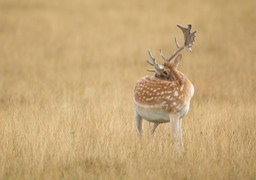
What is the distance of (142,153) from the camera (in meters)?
7.73

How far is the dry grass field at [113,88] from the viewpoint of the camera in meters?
7.49

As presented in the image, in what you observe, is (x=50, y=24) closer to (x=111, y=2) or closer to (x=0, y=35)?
(x=0, y=35)

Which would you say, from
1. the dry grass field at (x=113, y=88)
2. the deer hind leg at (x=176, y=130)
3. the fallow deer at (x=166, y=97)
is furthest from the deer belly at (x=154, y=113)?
the dry grass field at (x=113, y=88)

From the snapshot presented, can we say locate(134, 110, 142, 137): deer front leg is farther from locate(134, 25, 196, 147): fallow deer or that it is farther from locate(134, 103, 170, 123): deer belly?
locate(134, 103, 170, 123): deer belly

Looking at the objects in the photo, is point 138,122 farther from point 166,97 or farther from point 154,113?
point 166,97

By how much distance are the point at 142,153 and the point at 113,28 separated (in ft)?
51.3

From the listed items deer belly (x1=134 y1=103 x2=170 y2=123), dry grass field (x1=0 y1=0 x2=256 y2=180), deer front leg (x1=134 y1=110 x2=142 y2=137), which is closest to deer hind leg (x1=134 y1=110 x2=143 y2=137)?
deer front leg (x1=134 y1=110 x2=142 y2=137)

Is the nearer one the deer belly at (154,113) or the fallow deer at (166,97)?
the fallow deer at (166,97)

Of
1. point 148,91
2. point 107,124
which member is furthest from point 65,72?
point 148,91

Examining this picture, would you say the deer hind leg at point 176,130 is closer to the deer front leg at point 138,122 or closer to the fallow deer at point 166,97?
the fallow deer at point 166,97

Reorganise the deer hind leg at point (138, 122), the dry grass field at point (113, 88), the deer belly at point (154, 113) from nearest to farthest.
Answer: the dry grass field at point (113, 88) < the deer belly at point (154, 113) < the deer hind leg at point (138, 122)

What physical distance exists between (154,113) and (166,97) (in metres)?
0.26

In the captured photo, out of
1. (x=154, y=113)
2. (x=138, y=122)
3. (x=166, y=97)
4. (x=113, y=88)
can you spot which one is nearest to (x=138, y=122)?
(x=138, y=122)

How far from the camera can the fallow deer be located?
25.6ft
